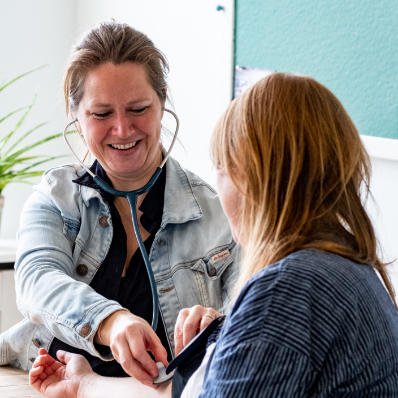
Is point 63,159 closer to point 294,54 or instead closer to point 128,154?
point 294,54

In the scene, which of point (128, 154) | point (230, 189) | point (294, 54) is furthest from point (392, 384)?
point (294, 54)

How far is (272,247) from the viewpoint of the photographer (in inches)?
30.0

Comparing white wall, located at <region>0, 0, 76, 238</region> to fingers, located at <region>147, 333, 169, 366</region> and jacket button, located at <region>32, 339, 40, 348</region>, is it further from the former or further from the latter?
fingers, located at <region>147, 333, 169, 366</region>

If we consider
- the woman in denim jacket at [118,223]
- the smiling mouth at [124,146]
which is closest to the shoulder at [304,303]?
the woman in denim jacket at [118,223]

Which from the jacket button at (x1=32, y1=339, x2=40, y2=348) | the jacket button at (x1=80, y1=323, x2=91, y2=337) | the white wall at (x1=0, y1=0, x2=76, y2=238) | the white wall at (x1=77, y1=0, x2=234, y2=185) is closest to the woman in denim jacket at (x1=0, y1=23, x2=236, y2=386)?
the jacket button at (x1=32, y1=339, x2=40, y2=348)

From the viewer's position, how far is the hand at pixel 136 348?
101cm

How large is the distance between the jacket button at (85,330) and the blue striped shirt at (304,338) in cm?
48

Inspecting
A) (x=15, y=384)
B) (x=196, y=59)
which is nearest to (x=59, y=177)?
(x=15, y=384)

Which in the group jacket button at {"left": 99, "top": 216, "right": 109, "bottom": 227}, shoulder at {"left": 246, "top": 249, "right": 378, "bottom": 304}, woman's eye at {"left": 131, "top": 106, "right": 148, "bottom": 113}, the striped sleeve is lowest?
jacket button at {"left": 99, "top": 216, "right": 109, "bottom": 227}

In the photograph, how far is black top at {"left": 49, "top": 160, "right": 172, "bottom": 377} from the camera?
1357 mm

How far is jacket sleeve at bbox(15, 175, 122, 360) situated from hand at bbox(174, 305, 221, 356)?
0.15 m

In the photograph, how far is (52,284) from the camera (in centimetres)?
123

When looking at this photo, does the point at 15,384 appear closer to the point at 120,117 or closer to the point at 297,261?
the point at 120,117

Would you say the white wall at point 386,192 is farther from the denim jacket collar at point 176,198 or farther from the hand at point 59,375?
the hand at point 59,375
